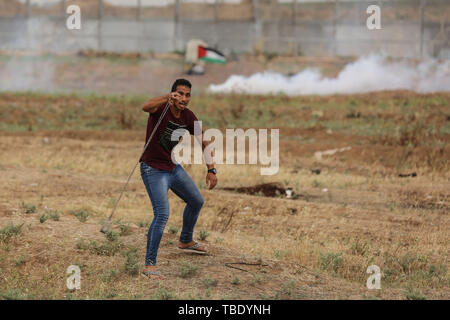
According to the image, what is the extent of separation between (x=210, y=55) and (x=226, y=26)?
4132 millimetres

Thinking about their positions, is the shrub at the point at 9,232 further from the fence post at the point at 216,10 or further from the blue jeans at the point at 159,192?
the fence post at the point at 216,10

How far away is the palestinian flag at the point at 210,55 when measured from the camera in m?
35.3

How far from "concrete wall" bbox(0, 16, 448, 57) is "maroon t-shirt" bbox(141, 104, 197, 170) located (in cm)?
3079

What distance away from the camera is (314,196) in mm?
14594

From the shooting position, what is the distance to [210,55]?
35.7 m

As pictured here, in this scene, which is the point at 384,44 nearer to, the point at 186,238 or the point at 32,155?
the point at 32,155

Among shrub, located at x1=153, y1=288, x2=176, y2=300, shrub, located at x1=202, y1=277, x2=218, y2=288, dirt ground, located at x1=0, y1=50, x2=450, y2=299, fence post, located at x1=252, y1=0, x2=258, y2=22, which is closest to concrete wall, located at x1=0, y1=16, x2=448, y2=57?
fence post, located at x1=252, y1=0, x2=258, y2=22

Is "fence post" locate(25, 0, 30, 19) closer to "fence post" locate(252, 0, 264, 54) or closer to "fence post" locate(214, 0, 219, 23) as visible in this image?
"fence post" locate(214, 0, 219, 23)

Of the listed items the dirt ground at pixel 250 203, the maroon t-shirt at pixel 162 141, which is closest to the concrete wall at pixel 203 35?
the dirt ground at pixel 250 203

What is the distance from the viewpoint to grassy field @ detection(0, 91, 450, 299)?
26.1 ft

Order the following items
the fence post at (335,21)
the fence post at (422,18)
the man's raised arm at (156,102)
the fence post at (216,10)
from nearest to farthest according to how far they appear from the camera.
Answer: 1. the man's raised arm at (156,102)
2. the fence post at (422,18)
3. the fence post at (335,21)
4. the fence post at (216,10)

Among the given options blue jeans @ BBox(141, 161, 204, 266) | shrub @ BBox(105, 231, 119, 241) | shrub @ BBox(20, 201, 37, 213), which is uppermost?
blue jeans @ BBox(141, 161, 204, 266)

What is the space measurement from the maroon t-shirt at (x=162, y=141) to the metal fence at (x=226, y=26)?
30843mm
